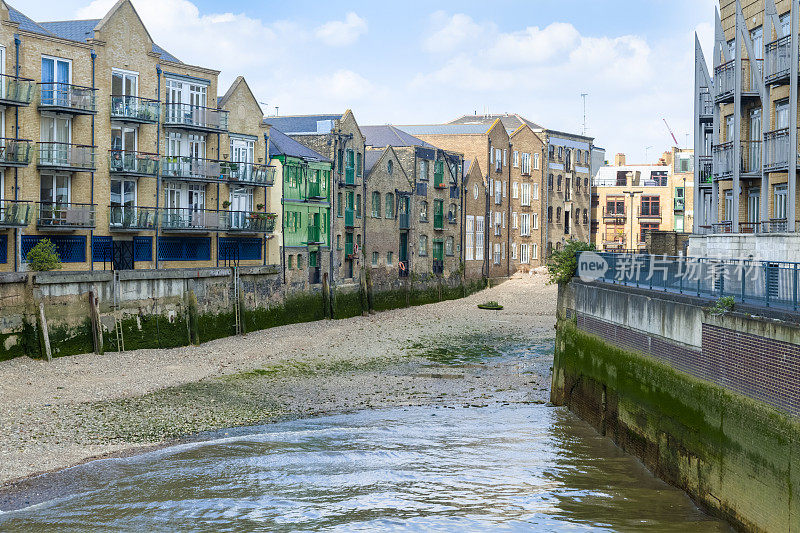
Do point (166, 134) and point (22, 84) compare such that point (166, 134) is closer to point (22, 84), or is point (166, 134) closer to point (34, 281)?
point (22, 84)

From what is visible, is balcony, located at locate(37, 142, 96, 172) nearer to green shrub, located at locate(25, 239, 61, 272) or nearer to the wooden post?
green shrub, located at locate(25, 239, 61, 272)

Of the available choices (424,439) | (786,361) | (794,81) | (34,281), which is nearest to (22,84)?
(34,281)

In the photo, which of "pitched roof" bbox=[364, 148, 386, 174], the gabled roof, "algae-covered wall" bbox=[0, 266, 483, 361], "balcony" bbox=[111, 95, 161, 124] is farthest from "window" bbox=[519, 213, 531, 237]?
"balcony" bbox=[111, 95, 161, 124]

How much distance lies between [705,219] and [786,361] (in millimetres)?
26656

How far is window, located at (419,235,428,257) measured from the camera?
7056cm

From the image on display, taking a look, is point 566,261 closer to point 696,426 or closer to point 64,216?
point 696,426

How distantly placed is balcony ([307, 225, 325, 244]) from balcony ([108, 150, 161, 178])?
13.6 metres

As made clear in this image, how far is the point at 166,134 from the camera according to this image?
4416 centimetres

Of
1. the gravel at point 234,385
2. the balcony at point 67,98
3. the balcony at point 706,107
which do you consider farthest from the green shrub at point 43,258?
the balcony at point 706,107

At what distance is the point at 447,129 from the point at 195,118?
41199mm

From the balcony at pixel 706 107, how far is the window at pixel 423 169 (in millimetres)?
34543

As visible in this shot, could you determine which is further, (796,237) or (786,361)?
(796,237)

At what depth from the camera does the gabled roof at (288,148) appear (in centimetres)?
5262

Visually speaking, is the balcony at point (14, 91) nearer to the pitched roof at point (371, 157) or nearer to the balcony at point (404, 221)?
the pitched roof at point (371, 157)
